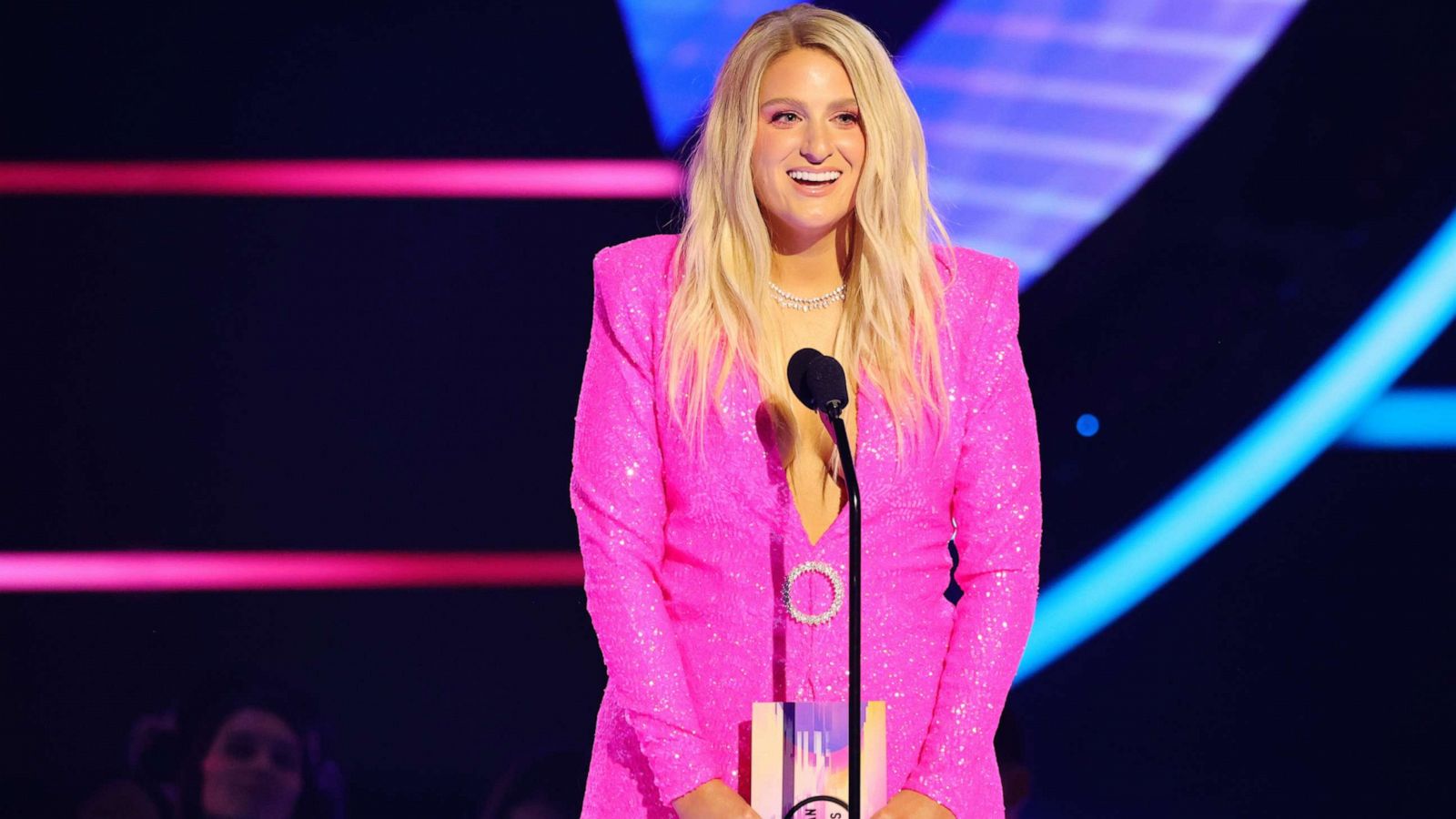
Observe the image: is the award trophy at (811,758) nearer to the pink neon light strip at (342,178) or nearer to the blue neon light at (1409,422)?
the pink neon light strip at (342,178)

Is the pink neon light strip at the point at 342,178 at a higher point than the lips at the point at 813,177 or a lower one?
higher

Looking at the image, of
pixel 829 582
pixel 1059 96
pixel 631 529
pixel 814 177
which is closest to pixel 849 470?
pixel 829 582

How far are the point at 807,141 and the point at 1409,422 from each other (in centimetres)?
156

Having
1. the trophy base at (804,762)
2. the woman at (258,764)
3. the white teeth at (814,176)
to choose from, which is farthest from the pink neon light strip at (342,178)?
the trophy base at (804,762)

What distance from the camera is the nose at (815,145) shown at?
187 cm

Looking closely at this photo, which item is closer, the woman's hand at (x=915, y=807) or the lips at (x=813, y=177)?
the woman's hand at (x=915, y=807)

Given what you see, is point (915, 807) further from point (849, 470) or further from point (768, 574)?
point (849, 470)

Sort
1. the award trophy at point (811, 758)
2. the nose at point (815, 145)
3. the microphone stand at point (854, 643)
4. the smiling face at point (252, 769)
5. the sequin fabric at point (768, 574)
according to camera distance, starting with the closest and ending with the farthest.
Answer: the microphone stand at point (854, 643) → the award trophy at point (811, 758) → the sequin fabric at point (768, 574) → the nose at point (815, 145) → the smiling face at point (252, 769)

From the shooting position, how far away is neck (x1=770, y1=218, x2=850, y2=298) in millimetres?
1962

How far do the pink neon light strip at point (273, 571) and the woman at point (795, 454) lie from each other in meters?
1.08

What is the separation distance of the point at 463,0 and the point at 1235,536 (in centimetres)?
174

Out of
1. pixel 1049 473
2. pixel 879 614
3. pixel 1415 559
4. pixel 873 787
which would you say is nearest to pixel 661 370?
pixel 879 614

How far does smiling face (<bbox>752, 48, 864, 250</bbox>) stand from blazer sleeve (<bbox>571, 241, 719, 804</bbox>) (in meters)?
0.20

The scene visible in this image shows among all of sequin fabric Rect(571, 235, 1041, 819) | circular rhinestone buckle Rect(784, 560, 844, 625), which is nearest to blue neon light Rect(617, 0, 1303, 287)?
sequin fabric Rect(571, 235, 1041, 819)
